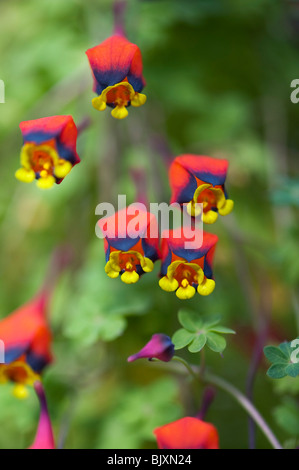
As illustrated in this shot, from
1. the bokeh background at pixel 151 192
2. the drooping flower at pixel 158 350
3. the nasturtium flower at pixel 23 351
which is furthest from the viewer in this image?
the bokeh background at pixel 151 192

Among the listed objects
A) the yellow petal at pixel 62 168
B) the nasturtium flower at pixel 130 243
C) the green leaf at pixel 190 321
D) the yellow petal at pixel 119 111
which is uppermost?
the yellow petal at pixel 119 111

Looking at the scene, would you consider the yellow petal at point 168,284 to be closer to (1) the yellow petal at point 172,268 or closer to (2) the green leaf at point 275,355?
(1) the yellow petal at point 172,268

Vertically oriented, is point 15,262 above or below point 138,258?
above

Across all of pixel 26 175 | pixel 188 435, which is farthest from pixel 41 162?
pixel 188 435

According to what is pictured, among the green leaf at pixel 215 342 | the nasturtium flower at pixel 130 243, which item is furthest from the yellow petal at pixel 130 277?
the green leaf at pixel 215 342

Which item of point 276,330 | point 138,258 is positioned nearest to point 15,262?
point 276,330

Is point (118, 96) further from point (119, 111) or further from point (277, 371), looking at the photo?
point (277, 371)
